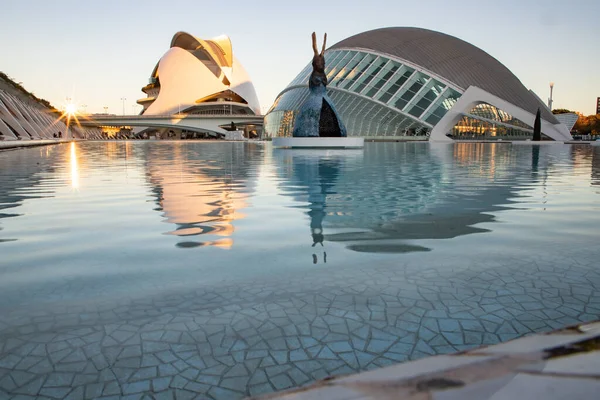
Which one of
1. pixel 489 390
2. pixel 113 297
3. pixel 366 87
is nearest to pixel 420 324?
pixel 489 390

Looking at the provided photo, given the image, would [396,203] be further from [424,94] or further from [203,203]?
[424,94]

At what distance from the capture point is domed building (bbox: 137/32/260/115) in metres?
89.4

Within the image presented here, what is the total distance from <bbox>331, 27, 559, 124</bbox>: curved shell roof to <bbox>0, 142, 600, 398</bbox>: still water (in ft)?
129

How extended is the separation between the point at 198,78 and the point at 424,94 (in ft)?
189

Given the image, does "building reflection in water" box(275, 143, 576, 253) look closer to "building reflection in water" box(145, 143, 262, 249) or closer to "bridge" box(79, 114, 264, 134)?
"building reflection in water" box(145, 143, 262, 249)

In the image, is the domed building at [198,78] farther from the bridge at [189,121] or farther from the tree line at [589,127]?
the tree line at [589,127]

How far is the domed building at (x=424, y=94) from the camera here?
4138 cm

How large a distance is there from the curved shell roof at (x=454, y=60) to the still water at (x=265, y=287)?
39.4 metres

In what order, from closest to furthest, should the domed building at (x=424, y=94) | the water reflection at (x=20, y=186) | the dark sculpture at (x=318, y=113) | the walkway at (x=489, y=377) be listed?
the walkway at (x=489, y=377), the water reflection at (x=20, y=186), the dark sculpture at (x=318, y=113), the domed building at (x=424, y=94)

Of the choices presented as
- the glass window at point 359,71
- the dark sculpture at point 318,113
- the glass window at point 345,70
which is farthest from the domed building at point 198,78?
the dark sculpture at point 318,113

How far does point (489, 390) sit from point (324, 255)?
100 inches

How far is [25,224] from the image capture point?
532cm

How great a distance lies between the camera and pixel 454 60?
1790 inches

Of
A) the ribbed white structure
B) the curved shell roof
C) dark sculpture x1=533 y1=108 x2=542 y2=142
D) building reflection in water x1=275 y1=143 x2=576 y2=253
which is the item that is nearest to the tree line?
the curved shell roof
